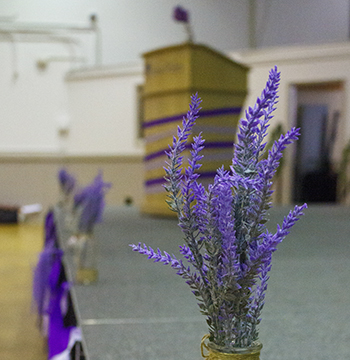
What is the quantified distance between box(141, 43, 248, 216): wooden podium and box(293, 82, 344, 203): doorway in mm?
3521

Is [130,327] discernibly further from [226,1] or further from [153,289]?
[226,1]

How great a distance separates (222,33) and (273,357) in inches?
275

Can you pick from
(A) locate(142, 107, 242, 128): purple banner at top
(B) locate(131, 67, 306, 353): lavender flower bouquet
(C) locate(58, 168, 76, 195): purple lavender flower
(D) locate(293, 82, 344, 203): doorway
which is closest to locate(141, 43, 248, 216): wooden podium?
(A) locate(142, 107, 242, 128): purple banner at top

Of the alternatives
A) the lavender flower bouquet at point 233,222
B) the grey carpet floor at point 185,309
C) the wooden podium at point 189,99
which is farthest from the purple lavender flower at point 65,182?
the lavender flower bouquet at point 233,222

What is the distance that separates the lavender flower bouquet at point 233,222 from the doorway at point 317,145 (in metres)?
6.48

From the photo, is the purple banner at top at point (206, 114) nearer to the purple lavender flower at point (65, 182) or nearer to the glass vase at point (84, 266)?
the purple lavender flower at point (65, 182)

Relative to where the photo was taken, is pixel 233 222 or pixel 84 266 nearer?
pixel 233 222

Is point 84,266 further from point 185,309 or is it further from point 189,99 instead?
point 189,99

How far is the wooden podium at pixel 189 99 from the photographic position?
3.31 metres

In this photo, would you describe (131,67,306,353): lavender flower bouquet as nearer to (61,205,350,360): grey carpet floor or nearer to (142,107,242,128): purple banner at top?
(61,205,350,360): grey carpet floor

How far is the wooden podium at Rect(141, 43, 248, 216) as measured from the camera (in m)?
3.31

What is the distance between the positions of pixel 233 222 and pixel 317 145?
6.93 metres

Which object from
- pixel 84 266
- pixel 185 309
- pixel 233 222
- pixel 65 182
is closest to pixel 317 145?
pixel 65 182

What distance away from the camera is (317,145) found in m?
7.11
